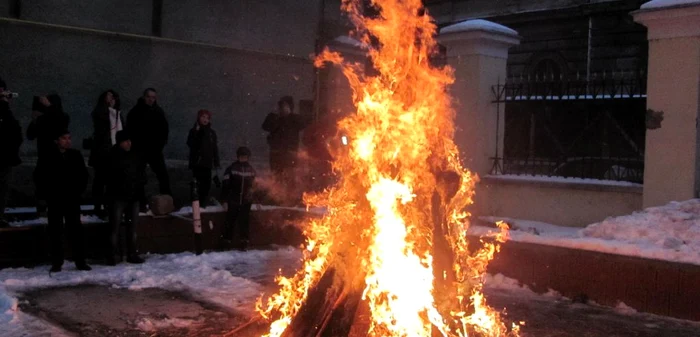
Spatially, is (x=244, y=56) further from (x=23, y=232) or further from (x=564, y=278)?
(x=564, y=278)

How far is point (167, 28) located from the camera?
1420 centimetres

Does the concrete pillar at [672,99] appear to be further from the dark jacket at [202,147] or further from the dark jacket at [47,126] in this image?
the dark jacket at [47,126]

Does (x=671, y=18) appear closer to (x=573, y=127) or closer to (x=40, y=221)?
(x=573, y=127)

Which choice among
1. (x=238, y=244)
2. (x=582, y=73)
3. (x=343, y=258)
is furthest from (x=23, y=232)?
(x=582, y=73)

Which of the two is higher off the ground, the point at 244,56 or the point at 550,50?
the point at 550,50

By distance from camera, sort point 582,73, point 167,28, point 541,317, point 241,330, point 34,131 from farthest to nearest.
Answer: point 582,73
point 167,28
point 34,131
point 541,317
point 241,330

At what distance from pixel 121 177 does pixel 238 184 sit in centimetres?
189

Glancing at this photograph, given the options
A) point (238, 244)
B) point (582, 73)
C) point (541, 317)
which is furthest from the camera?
point (582, 73)

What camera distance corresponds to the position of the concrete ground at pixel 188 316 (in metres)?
6.86

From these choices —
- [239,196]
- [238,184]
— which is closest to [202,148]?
[238,184]

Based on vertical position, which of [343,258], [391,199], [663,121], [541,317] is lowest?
[541,317]

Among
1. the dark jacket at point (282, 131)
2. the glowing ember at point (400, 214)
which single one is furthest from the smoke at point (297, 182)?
the glowing ember at point (400, 214)

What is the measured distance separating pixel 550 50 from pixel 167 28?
16838mm

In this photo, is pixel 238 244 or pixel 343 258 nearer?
pixel 343 258
